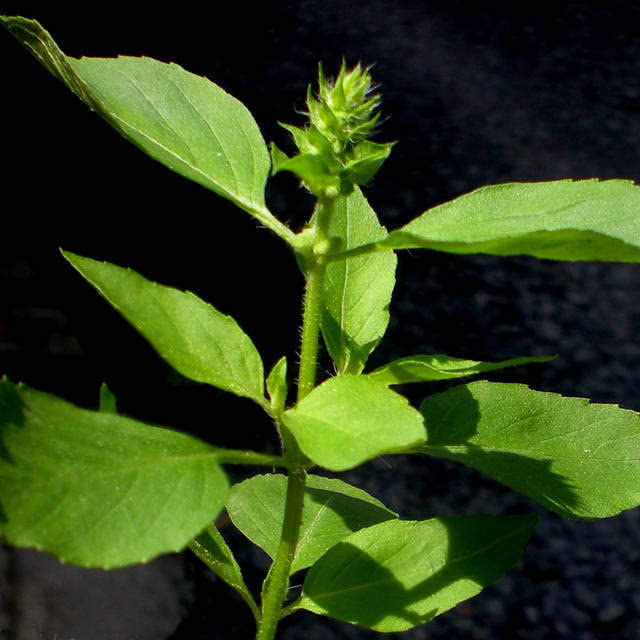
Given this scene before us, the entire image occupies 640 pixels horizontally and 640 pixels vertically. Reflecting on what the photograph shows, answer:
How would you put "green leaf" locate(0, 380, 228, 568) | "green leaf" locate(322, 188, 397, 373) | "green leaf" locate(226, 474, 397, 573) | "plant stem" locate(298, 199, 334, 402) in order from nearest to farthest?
"green leaf" locate(0, 380, 228, 568), "plant stem" locate(298, 199, 334, 402), "green leaf" locate(322, 188, 397, 373), "green leaf" locate(226, 474, 397, 573)

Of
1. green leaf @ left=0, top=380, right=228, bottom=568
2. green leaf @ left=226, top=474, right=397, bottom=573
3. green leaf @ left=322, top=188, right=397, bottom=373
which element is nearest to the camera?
green leaf @ left=0, top=380, right=228, bottom=568

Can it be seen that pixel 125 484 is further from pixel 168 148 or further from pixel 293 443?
pixel 168 148

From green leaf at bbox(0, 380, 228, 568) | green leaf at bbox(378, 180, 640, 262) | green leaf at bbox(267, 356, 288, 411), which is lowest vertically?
green leaf at bbox(0, 380, 228, 568)

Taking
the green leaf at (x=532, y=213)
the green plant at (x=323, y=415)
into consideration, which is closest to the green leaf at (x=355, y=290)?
the green plant at (x=323, y=415)

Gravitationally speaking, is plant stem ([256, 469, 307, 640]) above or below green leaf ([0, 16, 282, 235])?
below

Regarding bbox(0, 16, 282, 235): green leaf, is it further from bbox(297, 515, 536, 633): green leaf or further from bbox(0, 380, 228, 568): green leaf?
bbox(297, 515, 536, 633): green leaf

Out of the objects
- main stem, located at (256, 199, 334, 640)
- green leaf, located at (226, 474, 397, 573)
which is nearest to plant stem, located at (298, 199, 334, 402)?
main stem, located at (256, 199, 334, 640)
